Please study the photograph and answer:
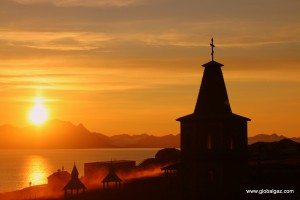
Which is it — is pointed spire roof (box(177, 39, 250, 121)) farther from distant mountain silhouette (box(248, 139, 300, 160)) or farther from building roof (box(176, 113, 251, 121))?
distant mountain silhouette (box(248, 139, 300, 160))

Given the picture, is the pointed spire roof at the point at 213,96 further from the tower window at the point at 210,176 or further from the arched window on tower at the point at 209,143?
the tower window at the point at 210,176

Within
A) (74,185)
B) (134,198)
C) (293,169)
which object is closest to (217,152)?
(293,169)

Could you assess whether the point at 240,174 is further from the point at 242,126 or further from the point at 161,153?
the point at 161,153

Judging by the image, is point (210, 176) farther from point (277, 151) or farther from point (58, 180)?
point (58, 180)

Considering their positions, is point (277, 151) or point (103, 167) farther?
point (103, 167)

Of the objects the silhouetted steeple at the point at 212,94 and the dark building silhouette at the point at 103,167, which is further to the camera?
the dark building silhouette at the point at 103,167

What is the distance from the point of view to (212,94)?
44.4 metres

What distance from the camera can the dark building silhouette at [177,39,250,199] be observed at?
4391 cm

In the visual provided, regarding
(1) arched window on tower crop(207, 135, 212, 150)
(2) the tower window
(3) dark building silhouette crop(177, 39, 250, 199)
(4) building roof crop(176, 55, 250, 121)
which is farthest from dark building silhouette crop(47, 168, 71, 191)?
(1) arched window on tower crop(207, 135, 212, 150)

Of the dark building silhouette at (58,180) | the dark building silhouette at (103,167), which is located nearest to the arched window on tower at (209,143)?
the dark building silhouette at (103,167)

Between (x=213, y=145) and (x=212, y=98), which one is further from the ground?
(x=212, y=98)

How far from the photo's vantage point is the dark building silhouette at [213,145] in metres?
43.9

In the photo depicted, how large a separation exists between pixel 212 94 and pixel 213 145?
4.30m

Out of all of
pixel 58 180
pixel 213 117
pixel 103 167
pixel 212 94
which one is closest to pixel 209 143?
pixel 213 117
